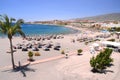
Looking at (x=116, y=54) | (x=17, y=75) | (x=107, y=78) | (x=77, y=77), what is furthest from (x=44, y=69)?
(x=116, y=54)

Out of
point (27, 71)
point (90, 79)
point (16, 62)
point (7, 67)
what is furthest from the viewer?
point (16, 62)

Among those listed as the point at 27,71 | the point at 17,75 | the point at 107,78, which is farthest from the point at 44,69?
the point at 107,78

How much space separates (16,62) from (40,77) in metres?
6.91

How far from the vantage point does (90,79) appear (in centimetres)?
1573

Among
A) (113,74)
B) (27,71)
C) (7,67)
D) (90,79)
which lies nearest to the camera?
(90,79)

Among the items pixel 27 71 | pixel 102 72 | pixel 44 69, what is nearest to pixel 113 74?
pixel 102 72

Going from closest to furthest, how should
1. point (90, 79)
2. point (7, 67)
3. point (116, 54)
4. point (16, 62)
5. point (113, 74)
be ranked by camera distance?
point (90, 79) < point (113, 74) < point (7, 67) < point (16, 62) < point (116, 54)

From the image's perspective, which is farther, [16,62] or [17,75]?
[16,62]

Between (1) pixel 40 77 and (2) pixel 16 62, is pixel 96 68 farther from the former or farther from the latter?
(2) pixel 16 62

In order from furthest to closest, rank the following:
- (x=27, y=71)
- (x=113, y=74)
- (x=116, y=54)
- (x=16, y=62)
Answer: (x=116, y=54), (x=16, y=62), (x=27, y=71), (x=113, y=74)

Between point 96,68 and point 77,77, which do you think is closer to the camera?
point 77,77

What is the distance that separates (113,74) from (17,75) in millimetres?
9324

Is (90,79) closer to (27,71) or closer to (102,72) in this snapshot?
(102,72)

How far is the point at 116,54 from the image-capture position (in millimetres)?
25656
